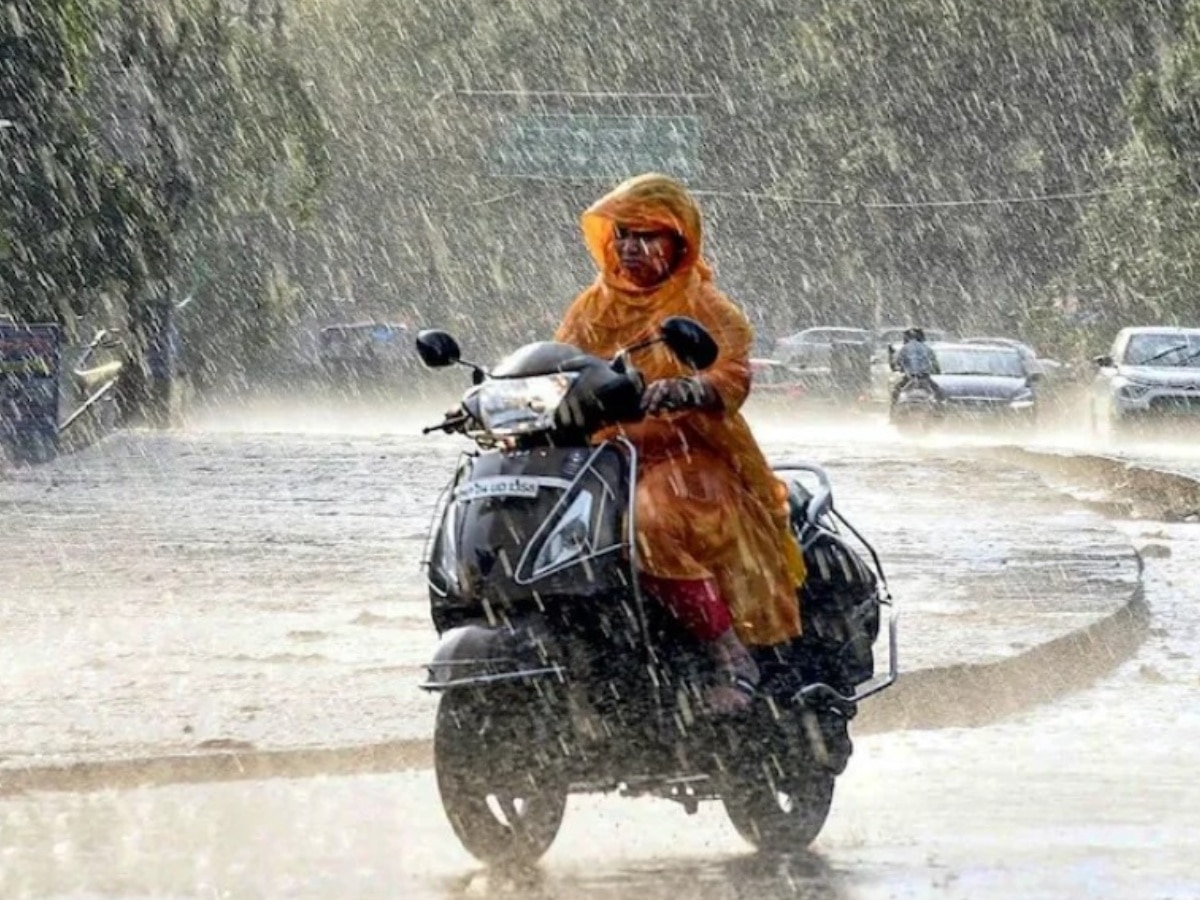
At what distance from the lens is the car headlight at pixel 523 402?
7172 mm

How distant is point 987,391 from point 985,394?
6 centimetres

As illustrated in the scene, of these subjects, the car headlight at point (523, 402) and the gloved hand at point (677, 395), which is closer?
the car headlight at point (523, 402)

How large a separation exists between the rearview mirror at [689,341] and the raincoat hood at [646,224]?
522 mm

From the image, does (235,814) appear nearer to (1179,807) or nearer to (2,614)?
(1179,807)

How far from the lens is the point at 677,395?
23.9 ft

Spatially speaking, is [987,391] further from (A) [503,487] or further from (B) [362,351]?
(A) [503,487]

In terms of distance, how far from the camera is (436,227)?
7594 cm

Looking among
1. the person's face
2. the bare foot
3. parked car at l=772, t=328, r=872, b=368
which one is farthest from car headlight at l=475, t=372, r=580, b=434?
parked car at l=772, t=328, r=872, b=368

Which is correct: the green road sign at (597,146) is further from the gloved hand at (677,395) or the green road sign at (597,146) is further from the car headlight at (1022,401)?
the gloved hand at (677,395)

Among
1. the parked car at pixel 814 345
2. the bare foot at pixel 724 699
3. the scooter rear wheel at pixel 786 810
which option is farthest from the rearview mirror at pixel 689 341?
the parked car at pixel 814 345

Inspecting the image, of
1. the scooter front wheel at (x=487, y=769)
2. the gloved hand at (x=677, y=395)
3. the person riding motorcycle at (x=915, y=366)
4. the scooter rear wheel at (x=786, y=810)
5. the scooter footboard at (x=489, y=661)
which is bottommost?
the person riding motorcycle at (x=915, y=366)

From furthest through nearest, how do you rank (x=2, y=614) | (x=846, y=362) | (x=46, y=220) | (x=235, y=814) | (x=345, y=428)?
1. (x=846, y=362)
2. (x=345, y=428)
3. (x=46, y=220)
4. (x=2, y=614)
5. (x=235, y=814)

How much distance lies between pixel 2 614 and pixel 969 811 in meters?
5.88

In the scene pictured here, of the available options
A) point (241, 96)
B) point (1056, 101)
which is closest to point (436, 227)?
point (1056, 101)
